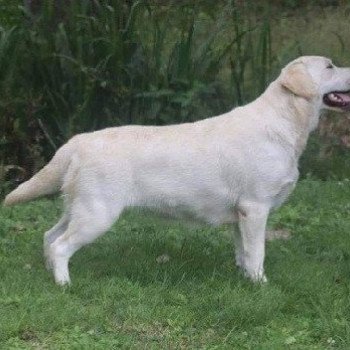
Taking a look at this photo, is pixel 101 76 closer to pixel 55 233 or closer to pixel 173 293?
pixel 55 233

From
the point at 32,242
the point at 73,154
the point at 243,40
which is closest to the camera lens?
the point at 73,154

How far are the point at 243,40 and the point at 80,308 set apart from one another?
25.8 ft

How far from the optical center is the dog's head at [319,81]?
6586 millimetres

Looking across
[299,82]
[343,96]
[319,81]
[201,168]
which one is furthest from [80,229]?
[343,96]

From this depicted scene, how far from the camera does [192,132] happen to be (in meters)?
6.55

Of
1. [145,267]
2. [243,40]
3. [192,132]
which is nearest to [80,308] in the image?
[145,267]

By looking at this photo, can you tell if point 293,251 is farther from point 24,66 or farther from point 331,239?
point 24,66

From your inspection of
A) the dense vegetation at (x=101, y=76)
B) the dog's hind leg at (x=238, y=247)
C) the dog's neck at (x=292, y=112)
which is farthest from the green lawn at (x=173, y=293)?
the dense vegetation at (x=101, y=76)

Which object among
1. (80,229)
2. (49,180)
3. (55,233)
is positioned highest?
(49,180)

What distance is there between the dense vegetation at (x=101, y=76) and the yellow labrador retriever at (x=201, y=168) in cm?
416

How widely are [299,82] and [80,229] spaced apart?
176cm

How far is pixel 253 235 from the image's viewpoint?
21.3 ft

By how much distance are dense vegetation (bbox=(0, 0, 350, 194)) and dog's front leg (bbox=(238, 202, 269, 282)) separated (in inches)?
172

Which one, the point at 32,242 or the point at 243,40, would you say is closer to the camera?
the point at 32,242
